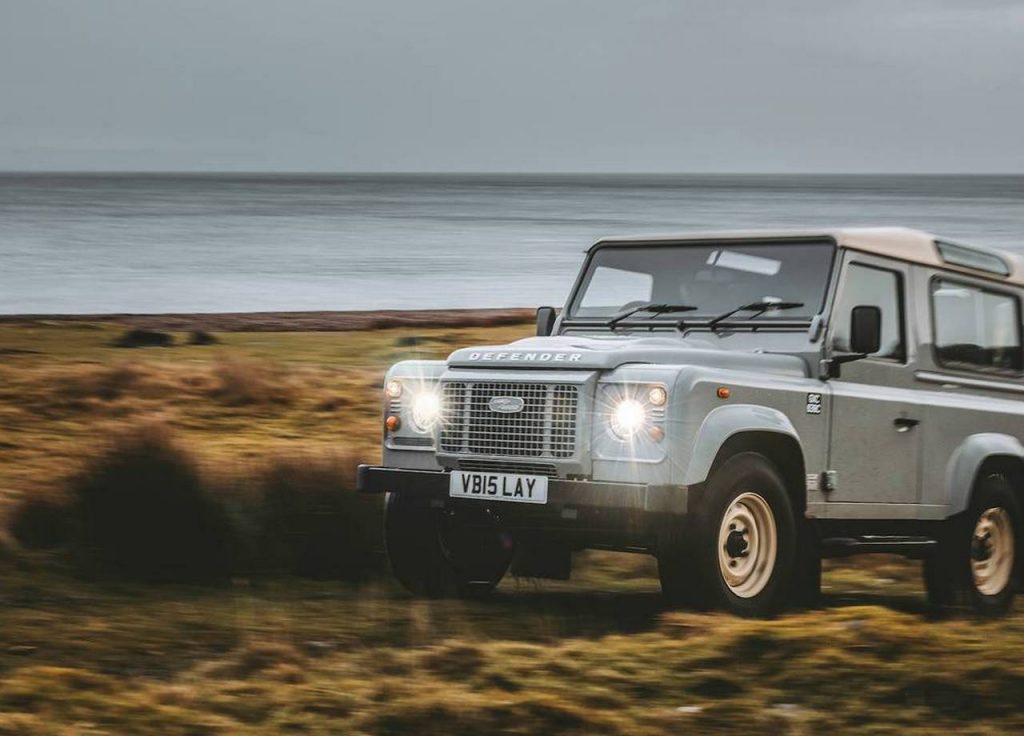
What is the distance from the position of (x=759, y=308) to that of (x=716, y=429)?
1.33 m

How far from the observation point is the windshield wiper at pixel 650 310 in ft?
27.9

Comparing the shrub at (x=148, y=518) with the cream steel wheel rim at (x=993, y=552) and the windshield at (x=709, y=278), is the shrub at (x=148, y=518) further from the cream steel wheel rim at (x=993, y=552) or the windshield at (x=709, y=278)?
the cream steel wheel rim at (x=993, y=552)

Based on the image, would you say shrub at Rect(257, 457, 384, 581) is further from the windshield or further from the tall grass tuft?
the tall grass tuft

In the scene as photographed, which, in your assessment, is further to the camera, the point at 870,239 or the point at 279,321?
the point at 279,321

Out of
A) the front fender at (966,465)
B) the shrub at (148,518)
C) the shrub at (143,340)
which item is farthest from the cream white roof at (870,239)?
the shrub at (143,340)

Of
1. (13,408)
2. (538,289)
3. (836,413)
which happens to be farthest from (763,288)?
(538,289)

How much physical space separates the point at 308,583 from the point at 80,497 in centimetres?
151

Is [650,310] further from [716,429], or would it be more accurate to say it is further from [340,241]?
[340,241]

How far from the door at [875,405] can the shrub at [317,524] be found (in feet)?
9.31

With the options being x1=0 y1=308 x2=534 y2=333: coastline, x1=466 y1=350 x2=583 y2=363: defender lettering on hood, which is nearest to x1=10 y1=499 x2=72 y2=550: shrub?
x1=466 y1=350 x2=583 y2=363: defender lettering on hood

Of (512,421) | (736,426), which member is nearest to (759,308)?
(736,426)

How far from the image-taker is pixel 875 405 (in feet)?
27.3

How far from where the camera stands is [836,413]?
26.4 feet

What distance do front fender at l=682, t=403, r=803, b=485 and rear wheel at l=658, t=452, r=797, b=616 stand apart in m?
0.12
